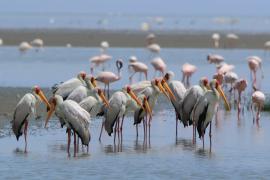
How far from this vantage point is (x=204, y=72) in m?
26.9

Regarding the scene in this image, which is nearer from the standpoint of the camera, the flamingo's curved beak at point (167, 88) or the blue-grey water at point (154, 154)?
the blue-grey water at point (154, 154)

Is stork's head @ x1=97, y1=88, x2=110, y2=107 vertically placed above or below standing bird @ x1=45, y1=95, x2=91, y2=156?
above

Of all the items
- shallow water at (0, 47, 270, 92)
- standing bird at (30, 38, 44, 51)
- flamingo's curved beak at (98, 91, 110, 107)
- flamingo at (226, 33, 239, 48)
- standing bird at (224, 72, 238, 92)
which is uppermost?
flamingo at (226, 33, 239, 48)

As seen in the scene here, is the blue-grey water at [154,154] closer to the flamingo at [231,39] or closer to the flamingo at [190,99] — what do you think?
the flamingo at [190,99]

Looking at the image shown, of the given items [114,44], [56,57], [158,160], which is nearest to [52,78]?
[56,57]

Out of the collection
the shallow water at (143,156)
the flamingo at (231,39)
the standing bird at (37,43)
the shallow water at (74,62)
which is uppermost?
the flamingo at (231,39)

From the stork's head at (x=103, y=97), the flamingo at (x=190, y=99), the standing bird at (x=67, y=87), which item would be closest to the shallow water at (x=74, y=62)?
the standing bird at (x=67, y=87)

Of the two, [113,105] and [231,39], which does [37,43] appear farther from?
[113,105]

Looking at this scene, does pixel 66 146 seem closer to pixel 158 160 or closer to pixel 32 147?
pixel 32 147

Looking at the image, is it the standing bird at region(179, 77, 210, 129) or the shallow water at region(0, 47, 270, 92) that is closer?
the standing bird at region(179, 77, 210, 129)

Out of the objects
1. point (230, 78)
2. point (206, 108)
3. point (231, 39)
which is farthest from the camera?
point (231, 39)

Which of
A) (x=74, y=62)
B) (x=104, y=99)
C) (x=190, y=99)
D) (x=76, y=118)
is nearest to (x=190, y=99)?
(x=190, y=99)

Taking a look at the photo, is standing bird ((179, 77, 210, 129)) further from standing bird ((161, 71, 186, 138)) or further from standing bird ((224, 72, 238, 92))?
standing bird ((224, 72, 238, 92))

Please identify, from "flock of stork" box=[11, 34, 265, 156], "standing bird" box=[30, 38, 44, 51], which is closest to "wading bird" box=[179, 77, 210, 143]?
"flock of stork" box=[11, 34, 265, 156]
